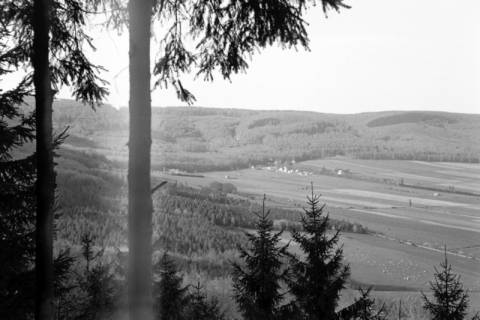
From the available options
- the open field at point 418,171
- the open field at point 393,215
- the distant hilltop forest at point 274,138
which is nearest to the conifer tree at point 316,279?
the open field at point 393,215

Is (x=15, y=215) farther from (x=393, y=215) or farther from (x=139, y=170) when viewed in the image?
(x=393, y=215)

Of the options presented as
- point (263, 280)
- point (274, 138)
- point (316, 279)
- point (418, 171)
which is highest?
point (274, 138)

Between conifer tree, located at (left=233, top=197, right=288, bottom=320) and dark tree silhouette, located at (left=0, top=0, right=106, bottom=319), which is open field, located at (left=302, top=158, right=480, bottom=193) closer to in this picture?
conifer tree, located at (left=233, top=197, right=288, bottom=320)

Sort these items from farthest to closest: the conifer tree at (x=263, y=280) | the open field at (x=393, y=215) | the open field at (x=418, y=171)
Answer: the open field at (x=418, y=171)
the open field at (x=393, y=215)
the conifer tree at (x=263, y=280)

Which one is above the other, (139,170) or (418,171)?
(139,170)

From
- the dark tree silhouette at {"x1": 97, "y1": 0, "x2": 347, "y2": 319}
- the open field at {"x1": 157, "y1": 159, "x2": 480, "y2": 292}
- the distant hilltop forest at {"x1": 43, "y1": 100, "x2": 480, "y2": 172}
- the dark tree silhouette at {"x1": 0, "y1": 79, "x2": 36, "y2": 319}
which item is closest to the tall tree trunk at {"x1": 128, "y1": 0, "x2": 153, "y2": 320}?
the dark tree silhouette at {"x1": 97, "y1": 0, "x2": 347, "y2": 319}

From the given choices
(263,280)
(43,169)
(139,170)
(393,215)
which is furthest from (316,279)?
(393,215)

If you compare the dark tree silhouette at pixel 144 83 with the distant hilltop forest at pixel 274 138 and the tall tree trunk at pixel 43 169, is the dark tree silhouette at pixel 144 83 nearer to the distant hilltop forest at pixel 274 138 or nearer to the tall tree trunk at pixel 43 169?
the tall tree trunk at pixel 43 169
